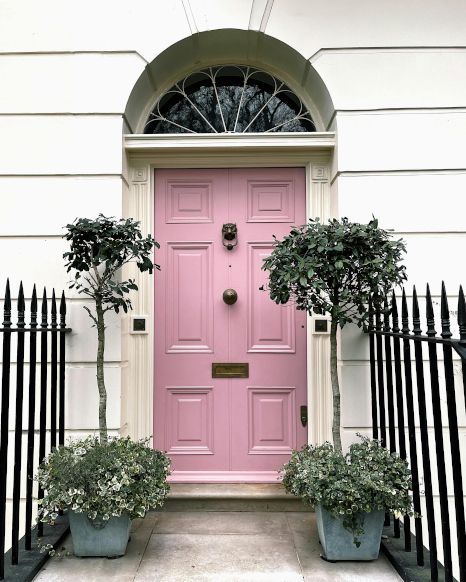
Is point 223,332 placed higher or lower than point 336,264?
lower

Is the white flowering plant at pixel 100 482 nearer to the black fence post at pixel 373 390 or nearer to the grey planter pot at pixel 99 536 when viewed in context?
the grey planter pot at pixel 99 536

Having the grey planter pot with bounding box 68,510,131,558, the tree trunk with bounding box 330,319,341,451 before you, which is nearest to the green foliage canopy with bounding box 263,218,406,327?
the tree trunk with bounding box 330,319,341,451

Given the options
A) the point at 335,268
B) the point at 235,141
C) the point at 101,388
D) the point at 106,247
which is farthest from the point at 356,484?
the point at 235,141

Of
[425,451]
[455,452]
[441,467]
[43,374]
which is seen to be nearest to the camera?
[455,452]

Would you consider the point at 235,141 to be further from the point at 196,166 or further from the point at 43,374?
the point at 43,374

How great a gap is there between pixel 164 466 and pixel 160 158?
254cm

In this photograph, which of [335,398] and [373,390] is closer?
[335,398]

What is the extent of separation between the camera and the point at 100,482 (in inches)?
113

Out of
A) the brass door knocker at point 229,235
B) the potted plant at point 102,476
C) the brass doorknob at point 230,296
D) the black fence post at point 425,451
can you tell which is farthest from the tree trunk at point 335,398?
the brass door knocker at point 229,235

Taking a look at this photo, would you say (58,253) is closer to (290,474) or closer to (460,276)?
(290,474)

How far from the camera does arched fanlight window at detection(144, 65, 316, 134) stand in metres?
4.33

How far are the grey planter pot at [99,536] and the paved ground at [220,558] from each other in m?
0.05

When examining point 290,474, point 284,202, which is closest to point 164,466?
point 290,474

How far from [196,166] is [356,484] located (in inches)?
113
